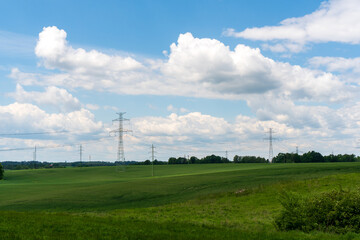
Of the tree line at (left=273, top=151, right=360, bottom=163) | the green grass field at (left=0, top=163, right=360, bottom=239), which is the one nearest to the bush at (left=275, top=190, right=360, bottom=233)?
the green grass field at (left=0, top=163, right=360, bottom=239)

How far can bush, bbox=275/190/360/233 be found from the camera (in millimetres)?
20109

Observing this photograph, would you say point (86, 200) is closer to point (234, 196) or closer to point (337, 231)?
point (234, 196)

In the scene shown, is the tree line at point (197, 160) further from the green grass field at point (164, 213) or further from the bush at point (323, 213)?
the bush at point (323, 213)

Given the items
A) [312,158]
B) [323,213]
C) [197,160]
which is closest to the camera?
[323,213]

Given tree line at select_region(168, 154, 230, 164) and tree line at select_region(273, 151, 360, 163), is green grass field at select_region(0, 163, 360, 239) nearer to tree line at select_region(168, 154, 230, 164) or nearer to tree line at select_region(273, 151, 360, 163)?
tree line at select_region(273, 151, 360, 163)

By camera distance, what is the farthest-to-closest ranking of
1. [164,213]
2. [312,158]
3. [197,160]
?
[197,160]
[312,158]
[164,213]

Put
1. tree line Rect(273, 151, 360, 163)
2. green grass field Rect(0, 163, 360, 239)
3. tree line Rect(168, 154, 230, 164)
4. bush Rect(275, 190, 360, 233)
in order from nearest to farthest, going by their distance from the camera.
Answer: green grass field Rect(0, 163, 360, 239) < bush Rect(275, 190, 360, 233) < tree line Rect(273, 151, 360, 163) < tree line Rect(168, 154, 230, 164)

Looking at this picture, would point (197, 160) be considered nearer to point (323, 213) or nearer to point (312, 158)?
point (312, 158)

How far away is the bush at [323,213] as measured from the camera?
20.1 metres

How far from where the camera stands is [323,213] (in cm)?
2081

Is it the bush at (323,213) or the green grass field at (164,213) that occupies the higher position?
the bush at (323,213)

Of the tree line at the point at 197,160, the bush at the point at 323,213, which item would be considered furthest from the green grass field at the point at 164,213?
the tree line at the point at 197,160

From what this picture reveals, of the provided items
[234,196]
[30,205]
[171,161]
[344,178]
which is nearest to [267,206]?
[234,196]

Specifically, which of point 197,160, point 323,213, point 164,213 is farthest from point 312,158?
point 323,213
